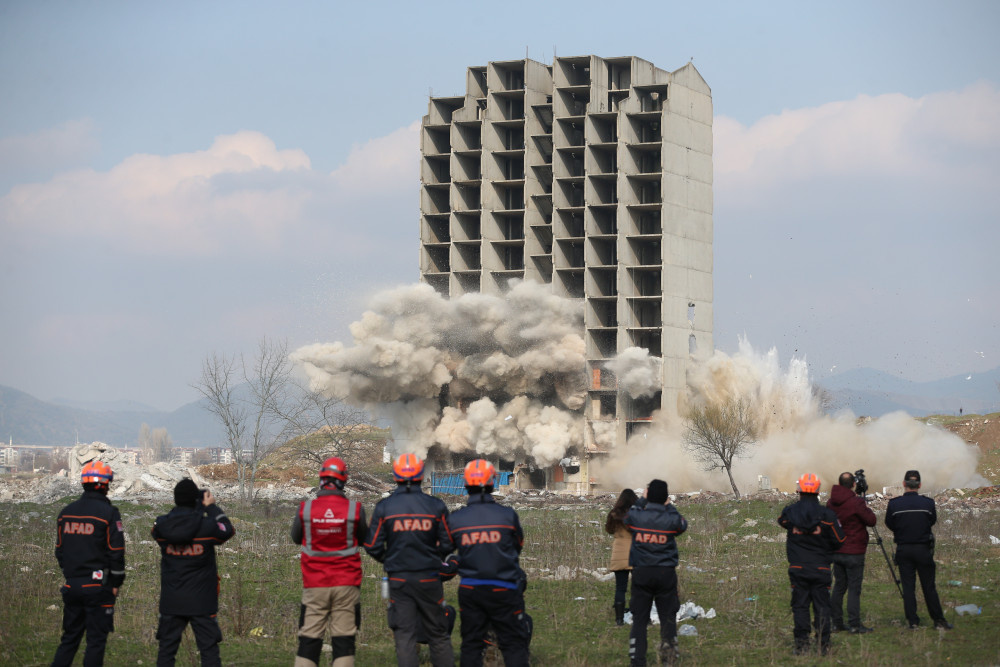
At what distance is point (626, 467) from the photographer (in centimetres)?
7081

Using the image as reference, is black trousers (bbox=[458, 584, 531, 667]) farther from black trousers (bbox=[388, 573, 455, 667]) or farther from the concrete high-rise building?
the concrete high-rise building

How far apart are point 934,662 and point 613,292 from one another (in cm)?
6191

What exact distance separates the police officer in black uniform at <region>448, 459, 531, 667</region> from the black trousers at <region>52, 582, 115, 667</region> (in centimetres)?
423

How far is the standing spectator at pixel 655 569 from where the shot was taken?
13.7 m

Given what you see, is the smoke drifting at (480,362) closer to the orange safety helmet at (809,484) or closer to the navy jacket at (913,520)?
the navy jacket at (913,520)

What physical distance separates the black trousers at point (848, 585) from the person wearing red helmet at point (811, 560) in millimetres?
1355

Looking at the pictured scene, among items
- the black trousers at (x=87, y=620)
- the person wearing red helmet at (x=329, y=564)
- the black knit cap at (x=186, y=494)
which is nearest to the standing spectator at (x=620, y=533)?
the person wearing red helmet at (x=329, y=564)

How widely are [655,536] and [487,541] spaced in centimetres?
290

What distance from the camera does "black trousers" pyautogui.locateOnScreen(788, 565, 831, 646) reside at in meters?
14.8

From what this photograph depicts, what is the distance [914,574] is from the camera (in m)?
16.1

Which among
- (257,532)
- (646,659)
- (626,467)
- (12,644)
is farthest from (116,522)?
(626,467)

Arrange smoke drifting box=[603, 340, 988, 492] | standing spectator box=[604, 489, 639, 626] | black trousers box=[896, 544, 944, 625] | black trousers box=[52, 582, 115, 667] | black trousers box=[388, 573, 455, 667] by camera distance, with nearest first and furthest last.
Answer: black trousers box=[388, 573, 455, 667] → black trousers box=[52, 582, 115, 667] → black trousers box=[896, 544, 944, 625] → standing spectator box=[604, 489, 639, 626] → smoke drifting box=[603, 340, 988, 492]

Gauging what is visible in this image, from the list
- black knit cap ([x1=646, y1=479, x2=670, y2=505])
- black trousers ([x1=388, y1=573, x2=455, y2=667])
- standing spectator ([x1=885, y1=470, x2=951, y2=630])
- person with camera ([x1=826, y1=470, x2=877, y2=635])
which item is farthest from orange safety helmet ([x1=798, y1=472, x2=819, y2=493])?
black trousers ([x1=388, y1=573, x2=455, y2=667])

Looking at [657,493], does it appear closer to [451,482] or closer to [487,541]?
[487,541]
